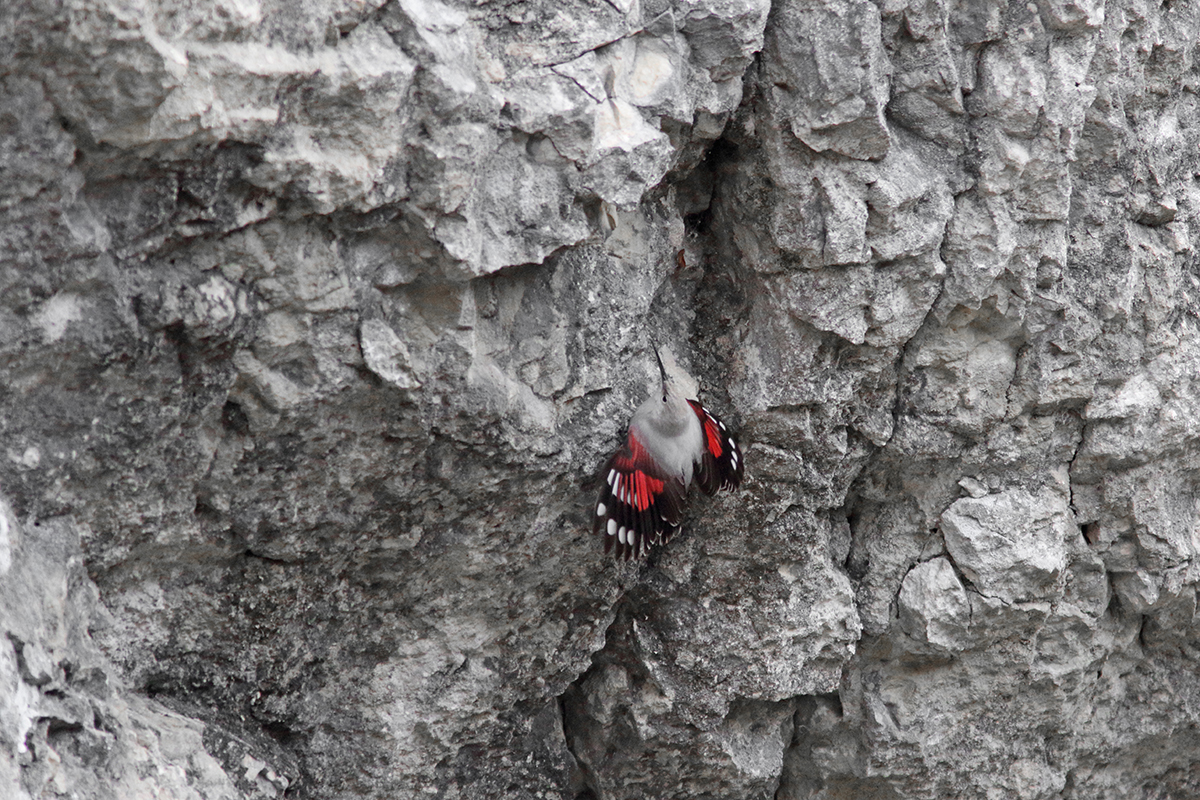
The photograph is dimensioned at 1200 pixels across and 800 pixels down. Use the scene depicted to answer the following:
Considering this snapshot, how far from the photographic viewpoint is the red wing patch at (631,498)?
2350 millimetres

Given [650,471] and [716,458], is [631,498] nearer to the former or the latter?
[650,471]

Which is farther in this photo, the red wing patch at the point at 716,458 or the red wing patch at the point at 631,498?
the red wing patch at the point at 716,458

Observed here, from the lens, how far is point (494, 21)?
80.7 inches

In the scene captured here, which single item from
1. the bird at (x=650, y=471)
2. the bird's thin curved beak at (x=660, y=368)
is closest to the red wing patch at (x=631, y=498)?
the bird at (x=650, y=471)

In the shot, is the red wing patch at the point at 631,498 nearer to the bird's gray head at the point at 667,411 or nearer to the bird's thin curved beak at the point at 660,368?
the bird's gray head at the point at 667,411

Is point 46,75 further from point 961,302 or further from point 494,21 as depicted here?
point 961,302

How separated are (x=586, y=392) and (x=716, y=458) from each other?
0.37 m

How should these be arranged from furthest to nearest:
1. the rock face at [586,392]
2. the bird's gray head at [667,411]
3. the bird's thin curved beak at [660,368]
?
the bird's thin curved beak at [660,368], the bird's gray head at [667,411], the rock face at [586,392]

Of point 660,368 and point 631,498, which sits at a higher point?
point 660,368

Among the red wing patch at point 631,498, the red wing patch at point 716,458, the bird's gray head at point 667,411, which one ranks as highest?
the bird's gray head at point 667,411

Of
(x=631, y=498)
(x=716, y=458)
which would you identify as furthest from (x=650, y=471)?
(x=716, y=458)

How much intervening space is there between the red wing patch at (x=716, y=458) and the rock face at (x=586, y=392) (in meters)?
0.13

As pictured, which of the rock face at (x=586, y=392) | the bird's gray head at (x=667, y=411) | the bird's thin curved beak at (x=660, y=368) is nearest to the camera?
the rock face at (x=586, y=392)

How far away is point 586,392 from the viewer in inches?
93.1
